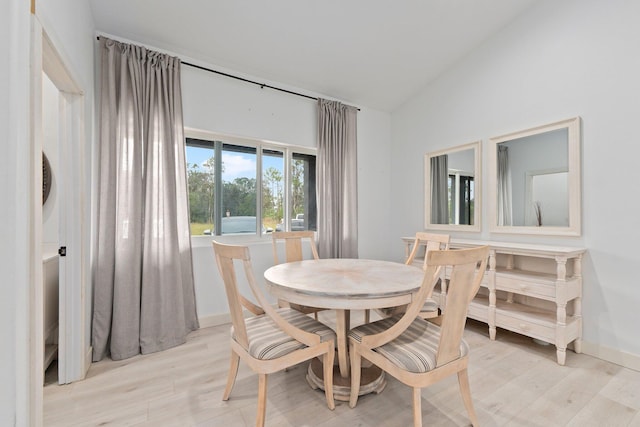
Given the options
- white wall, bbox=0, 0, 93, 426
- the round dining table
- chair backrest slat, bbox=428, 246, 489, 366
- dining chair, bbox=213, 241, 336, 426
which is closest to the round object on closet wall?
white wall, bbox=0, 0, 93, 426

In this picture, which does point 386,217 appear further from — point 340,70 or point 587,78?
point 587,78

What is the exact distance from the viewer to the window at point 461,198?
320 cm

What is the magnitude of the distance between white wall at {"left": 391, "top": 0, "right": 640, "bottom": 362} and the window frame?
214cm

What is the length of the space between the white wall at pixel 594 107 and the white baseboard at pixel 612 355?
0.5 inches

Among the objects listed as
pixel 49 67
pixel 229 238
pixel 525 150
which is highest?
pixel 49 67

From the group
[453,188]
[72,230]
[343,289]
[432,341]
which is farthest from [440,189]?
[72,230]

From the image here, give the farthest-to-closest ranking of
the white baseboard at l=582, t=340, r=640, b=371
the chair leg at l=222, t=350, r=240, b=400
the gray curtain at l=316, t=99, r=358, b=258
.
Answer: the gray curtain at l=316, t=99, r=358, b=258 < the white baseboard at l=582, t=340, r=640, b=371 < the chair leg at l=222, t=350, r=240, b=400

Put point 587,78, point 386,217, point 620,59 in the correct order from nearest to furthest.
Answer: point 620,59, point 587,78, point 386,217

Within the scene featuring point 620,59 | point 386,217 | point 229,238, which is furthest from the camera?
point 386,217

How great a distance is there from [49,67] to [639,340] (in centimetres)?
423

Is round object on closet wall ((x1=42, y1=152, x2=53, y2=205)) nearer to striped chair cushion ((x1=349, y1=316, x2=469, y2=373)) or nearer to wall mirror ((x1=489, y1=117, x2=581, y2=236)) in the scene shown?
striped chair cushion ((x1=349, y1=316, x2=469, y2=373))

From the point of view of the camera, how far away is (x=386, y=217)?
4.15 meters

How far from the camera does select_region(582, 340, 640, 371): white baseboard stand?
209cm

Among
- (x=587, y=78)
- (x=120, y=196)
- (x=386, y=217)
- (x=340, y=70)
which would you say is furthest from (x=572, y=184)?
(x=120, y=196)
